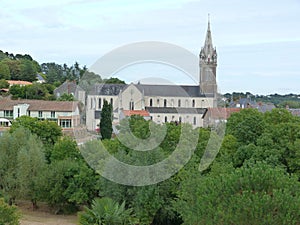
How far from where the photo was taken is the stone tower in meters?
60.4

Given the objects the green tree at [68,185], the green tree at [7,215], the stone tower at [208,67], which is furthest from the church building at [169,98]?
the green tree at [7,215]

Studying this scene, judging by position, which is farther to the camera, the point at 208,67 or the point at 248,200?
the point at 208,67

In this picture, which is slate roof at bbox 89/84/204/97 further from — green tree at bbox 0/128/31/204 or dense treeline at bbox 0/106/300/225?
green tree at bbox 0/128/31/204

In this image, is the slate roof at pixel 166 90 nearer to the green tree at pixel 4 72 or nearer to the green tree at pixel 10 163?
the green tree at pixel 4 72

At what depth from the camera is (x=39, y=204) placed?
87.5 feet

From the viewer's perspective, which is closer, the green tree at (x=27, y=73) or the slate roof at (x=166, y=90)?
the slate roof at (x=166, y=90)

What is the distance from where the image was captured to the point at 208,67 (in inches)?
2586

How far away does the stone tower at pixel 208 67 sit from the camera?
60.4m

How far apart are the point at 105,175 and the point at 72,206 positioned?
3.76m

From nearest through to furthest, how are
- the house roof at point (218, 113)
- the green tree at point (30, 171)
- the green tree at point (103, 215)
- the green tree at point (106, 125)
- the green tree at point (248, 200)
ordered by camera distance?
the green tree at point (248, 200)
the green tree at point (103, 215)
the green tree at point (30, 171)
the green tree at point (106, 125)
the house roof at point (218, 113)

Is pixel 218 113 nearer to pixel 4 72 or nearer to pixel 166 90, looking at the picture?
pixel 166 90

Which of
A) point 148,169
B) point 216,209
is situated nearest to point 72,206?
point 148,169

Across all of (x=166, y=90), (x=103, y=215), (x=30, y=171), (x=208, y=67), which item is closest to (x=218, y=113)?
(x=166, y=90)

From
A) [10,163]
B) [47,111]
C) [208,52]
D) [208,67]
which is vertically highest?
[208,52]
